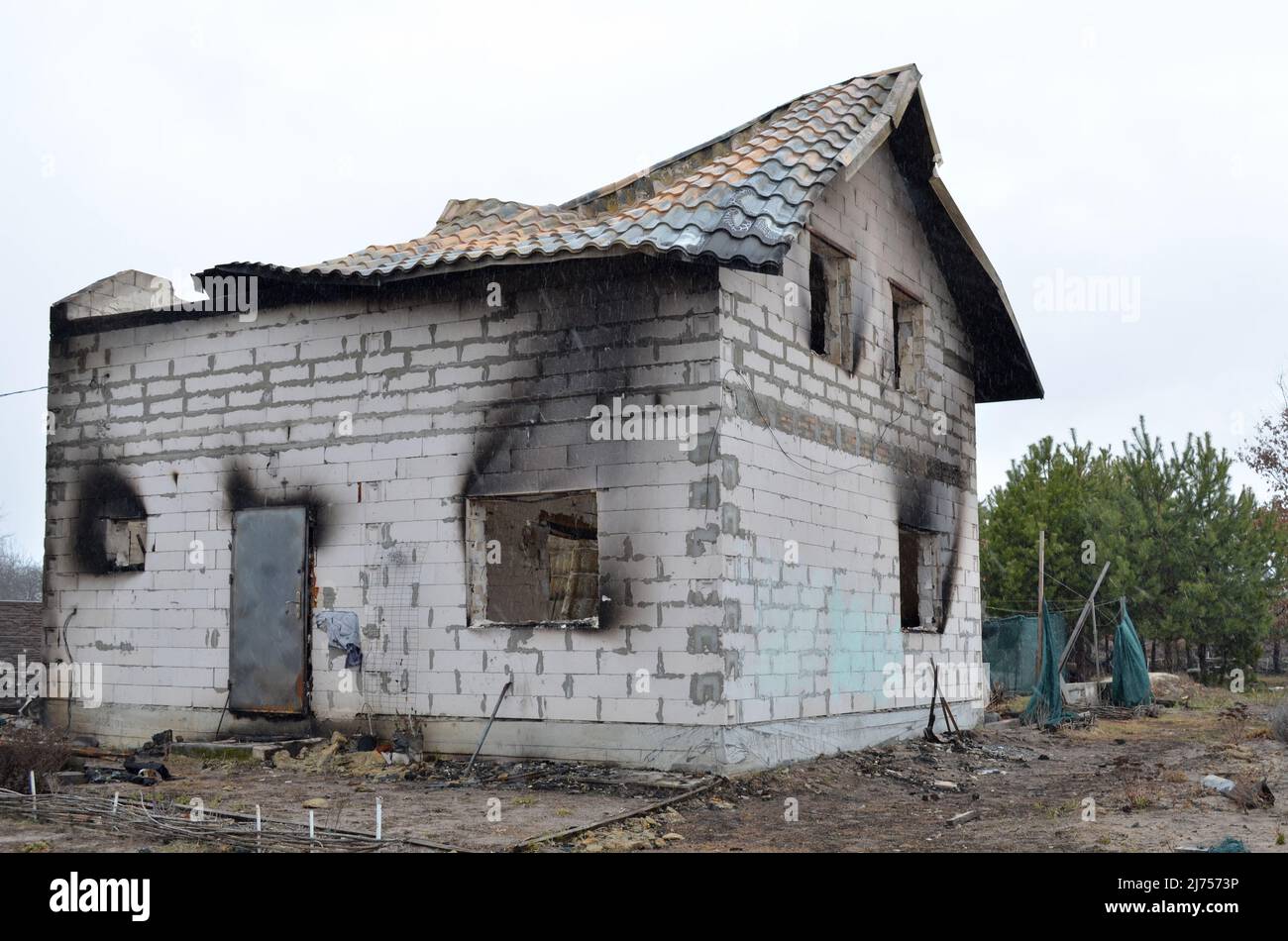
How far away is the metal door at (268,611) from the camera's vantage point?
11.8m

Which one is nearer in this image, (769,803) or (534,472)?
(769,803)

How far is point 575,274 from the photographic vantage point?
10750 millimetres

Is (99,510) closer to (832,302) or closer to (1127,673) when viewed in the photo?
(832,302)

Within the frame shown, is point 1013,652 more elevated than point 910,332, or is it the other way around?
point 910,332

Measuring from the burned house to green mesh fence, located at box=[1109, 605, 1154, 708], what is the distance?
675cm

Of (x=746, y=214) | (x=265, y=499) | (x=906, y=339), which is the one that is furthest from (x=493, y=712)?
(x=906, y=339)

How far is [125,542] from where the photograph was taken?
527 inches

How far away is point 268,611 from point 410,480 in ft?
6.48

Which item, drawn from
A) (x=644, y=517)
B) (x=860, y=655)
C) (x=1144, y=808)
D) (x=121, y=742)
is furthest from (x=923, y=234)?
(x=121, y=742)

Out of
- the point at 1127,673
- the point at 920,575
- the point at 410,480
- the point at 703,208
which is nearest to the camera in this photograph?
the point at 703,208

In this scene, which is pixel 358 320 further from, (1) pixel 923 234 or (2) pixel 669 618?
(1) pixel 923 234

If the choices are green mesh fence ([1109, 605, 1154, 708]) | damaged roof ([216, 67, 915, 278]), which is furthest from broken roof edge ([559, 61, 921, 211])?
green mesh fence ([1109, 605, 1154, 708])

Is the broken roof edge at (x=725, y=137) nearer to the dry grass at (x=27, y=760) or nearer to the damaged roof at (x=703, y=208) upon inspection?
the damaged roof at (x=703, y=208)

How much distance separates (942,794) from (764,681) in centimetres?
177
